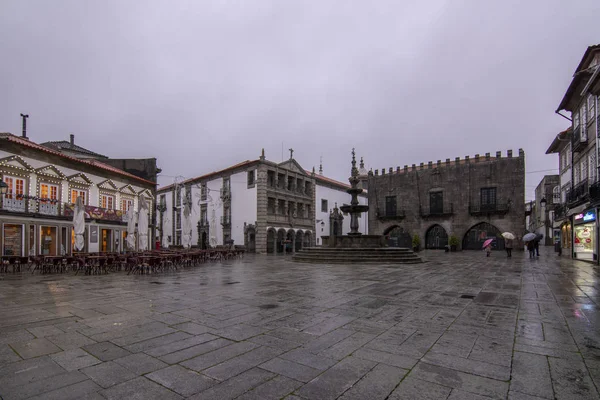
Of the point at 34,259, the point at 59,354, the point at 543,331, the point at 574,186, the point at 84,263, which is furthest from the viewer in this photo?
the point at 574,186

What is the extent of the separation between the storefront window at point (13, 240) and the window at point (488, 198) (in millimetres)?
36789

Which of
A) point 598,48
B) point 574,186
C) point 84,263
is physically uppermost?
point 598,48

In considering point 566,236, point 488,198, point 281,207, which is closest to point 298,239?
point 281,207

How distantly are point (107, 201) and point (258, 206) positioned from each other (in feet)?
42.6

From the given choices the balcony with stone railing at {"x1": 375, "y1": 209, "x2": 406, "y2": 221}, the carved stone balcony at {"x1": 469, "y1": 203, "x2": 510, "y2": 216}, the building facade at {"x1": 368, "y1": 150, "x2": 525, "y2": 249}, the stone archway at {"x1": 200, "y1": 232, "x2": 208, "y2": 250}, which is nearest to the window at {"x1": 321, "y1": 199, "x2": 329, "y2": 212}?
the building facade at {"x1": 368, "y1": 150, "x2": 525, "y2": 249}

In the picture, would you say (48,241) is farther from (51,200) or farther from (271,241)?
(271,241)

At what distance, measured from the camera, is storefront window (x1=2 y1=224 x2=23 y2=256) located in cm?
1883

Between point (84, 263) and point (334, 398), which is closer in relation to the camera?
point (334, 398)

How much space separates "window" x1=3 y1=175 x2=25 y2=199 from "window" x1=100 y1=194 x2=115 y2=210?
18.3ft

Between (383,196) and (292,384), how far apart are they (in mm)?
38212

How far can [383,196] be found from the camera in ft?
131

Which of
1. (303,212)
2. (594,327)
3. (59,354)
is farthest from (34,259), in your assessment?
(303,212)

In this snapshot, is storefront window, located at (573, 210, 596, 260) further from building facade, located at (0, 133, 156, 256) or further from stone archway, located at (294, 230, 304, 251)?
stone archway, located at (294, 230, 304, 251)

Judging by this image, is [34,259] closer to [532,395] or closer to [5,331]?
[5,331]
